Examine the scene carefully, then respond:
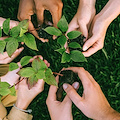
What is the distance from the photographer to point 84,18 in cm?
121

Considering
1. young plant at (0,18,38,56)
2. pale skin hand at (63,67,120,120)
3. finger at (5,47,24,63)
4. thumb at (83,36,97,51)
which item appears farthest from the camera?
finger at (5,47,24,63)

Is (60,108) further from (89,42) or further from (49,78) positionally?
(89,42)

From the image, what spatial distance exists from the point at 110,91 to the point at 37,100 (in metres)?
0.62

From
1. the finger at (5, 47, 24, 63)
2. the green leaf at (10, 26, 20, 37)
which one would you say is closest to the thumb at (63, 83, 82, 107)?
the green leaf at (10, 26, 20, 37)

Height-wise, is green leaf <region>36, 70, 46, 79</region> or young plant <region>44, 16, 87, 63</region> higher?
young plant <region>44, 16, 87, 63</region>

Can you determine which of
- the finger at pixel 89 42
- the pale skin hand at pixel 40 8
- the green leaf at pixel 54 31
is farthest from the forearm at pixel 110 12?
the green leaf at pixel 54 31

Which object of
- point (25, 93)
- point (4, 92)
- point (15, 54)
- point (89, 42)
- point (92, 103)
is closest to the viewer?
point (4, 92)

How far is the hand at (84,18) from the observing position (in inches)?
47.1

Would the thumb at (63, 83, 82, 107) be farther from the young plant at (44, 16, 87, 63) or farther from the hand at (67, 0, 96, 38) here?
the hand at (67, 0, 96, 38)

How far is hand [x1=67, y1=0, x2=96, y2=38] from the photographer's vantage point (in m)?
1.20

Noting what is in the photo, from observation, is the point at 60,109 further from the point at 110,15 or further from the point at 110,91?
the point at 110,15

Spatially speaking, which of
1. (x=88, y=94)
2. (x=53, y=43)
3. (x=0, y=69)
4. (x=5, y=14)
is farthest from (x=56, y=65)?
(x=5, y=14)

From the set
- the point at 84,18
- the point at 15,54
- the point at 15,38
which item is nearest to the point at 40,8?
the point at 84,18

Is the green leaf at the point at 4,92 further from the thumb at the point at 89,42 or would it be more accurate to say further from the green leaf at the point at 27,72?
the thumb at the point at 89,42
